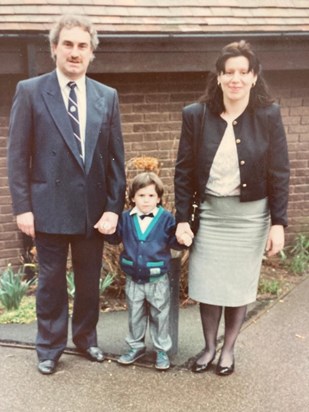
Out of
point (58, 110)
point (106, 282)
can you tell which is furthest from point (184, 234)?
point (106, 282)

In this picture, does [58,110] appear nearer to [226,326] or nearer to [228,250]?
[228,250]

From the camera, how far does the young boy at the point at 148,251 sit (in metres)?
3.60

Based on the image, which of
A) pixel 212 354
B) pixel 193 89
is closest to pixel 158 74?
pixel 193 89

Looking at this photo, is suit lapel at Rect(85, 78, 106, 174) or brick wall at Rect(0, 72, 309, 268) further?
brick wall at Rect(0, 72, 309, 268)

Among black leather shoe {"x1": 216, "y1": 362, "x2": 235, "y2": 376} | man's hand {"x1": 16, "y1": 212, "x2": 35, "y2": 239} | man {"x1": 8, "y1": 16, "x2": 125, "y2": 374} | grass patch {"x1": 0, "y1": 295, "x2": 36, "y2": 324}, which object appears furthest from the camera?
grass patch {"x1": 0, "y1": 295, "x2": 36, "y2": 324}

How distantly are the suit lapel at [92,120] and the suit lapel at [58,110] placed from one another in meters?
0.08

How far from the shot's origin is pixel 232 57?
329 centimetres

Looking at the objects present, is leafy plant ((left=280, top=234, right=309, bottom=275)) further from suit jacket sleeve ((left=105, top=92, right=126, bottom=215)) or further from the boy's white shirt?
suit jacket sleeve ((left=105, top=92, right=126, bottom=215))

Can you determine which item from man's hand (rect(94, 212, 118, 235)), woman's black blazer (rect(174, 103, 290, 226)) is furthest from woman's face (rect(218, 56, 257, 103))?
man's hand (rect(94, 212, 118, 235))

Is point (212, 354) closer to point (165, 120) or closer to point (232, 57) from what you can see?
point (232, 57)

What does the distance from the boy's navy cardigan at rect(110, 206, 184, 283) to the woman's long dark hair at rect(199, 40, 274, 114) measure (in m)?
0.70

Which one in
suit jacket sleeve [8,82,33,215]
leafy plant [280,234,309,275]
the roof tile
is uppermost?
the roof tile

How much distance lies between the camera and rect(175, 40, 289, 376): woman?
3.39 m

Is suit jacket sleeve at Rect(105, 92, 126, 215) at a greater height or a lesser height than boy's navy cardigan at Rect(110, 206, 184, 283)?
greater
